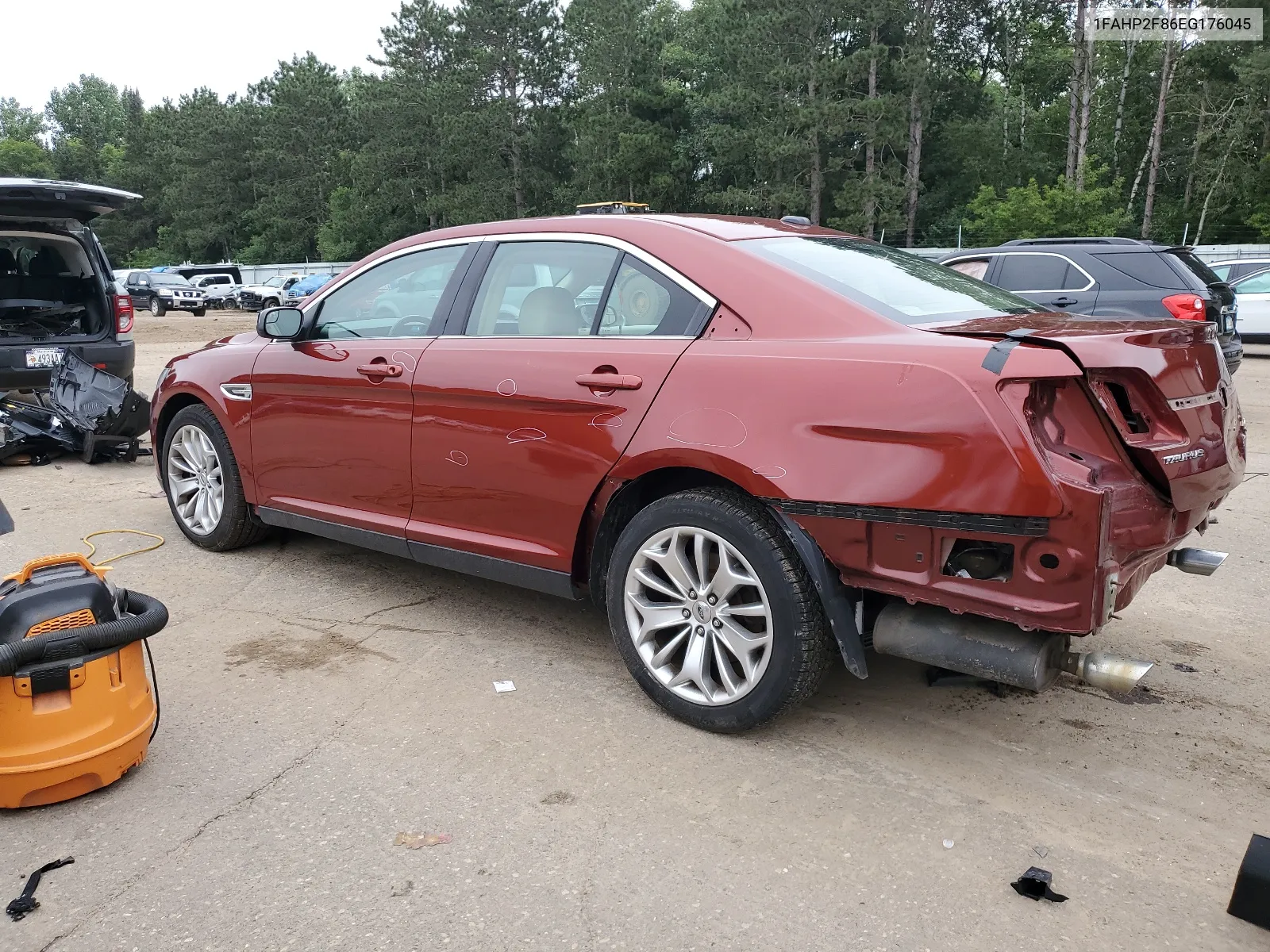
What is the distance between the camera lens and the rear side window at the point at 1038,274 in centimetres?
990

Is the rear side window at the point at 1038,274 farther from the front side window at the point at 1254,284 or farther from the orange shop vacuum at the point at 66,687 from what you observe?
the orange shop vacuum at the point at 66,687

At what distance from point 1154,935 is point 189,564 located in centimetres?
456

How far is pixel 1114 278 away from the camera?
31.8 feet

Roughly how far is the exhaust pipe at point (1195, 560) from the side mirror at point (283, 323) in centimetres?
373

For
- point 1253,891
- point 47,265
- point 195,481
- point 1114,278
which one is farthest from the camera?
point 1114,278

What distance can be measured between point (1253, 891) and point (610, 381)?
7.44ft

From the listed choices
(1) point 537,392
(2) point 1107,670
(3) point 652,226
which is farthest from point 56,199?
(2) point 1107,670

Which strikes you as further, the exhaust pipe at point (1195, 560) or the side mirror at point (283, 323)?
the side mirror at point (283, 323)

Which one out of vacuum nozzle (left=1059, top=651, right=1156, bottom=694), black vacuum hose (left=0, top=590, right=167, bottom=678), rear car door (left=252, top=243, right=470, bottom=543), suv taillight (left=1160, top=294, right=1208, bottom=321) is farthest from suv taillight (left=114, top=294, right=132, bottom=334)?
suv taillight (left=1160, top=294, right=1208, bottom=321)

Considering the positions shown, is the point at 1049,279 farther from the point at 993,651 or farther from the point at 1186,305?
the point at 993,651

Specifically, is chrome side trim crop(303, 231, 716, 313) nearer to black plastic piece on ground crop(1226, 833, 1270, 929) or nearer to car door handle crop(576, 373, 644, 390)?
car door handle crop(576, 373, 644, 390)

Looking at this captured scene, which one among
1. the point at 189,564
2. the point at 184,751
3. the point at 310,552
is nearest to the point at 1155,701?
the point at 184,751

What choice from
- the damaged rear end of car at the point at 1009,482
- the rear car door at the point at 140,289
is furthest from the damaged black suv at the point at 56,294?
the rear car door at the point at 140,289

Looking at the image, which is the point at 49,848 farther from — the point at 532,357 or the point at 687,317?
the point at 687,317
